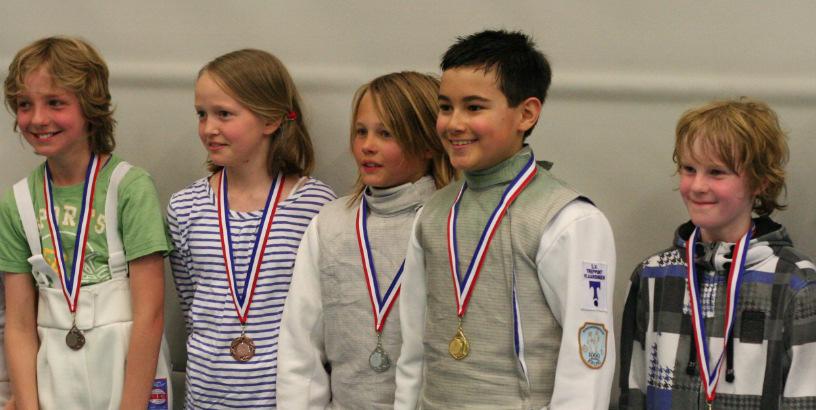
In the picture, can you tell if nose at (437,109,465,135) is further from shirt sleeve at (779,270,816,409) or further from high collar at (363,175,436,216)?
shirt sleeve at (779,270,816,409)

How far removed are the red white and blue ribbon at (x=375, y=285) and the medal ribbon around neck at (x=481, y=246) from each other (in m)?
0.37

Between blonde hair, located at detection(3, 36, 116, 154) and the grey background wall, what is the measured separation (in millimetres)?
545

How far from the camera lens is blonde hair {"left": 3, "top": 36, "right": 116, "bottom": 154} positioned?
391 cm

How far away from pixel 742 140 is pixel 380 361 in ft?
4.10

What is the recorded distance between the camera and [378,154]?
3582 mm

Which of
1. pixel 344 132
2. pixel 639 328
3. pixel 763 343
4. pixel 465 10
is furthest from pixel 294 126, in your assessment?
pixel 763 343

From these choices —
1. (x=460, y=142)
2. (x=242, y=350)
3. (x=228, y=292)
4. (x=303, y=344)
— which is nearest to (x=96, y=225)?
(x=228, y=292)

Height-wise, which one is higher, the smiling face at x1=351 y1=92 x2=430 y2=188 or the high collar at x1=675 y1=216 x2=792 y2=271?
the smiling face at x1=351 y1=92 x2=430 y2=188

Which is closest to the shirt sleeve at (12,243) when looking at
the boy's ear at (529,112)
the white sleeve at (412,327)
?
the white sleeve at (412,327)

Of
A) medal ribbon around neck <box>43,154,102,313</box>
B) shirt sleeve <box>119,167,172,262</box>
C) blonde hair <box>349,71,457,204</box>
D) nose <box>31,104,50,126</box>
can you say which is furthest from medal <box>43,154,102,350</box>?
blonde hair <box>349,71,457,204</box>

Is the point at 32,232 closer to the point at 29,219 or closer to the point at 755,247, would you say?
the point at 29,219

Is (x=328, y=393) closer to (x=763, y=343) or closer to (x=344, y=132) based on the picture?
(x=344, y=132)

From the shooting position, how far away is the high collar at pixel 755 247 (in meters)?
3.30

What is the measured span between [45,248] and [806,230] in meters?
2.53
